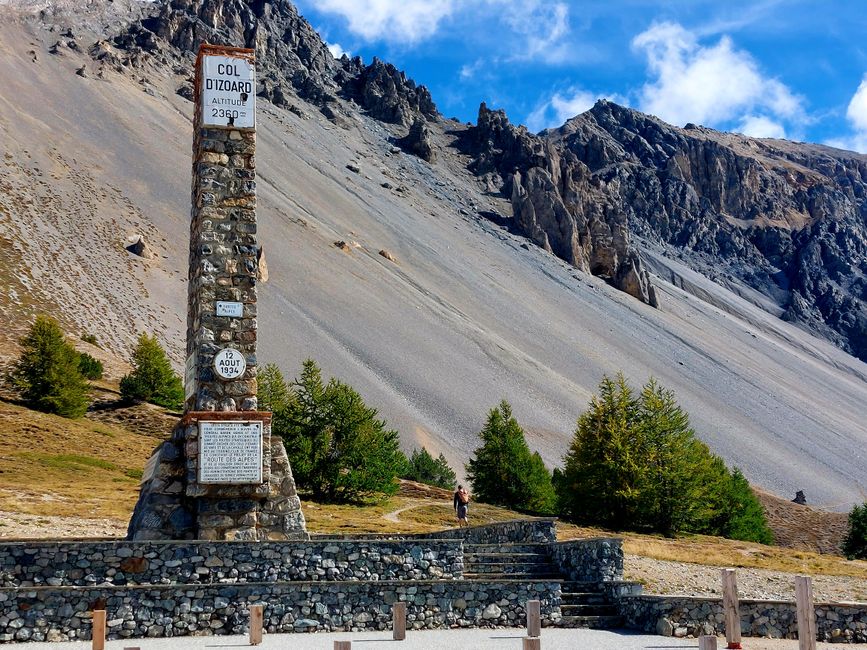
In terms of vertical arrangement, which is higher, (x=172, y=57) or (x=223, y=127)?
(x=172, y=57)

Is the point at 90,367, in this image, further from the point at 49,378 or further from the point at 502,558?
the point at 502,558

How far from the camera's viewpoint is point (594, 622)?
15938 mm

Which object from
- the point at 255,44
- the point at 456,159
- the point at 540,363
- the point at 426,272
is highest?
the point at 255,44

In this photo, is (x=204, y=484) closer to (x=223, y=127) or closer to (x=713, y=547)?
(x=223, y=127)

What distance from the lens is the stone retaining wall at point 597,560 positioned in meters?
17.0

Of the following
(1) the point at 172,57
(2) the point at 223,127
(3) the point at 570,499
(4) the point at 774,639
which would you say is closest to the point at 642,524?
(3) the point at 570,499

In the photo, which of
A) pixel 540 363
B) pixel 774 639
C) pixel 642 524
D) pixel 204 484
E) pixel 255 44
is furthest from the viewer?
pixel 255 44

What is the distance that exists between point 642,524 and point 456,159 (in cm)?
14448

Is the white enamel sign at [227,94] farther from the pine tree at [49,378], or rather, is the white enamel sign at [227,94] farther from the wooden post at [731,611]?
the pine tree at [49,378]

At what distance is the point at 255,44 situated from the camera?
6855 inches

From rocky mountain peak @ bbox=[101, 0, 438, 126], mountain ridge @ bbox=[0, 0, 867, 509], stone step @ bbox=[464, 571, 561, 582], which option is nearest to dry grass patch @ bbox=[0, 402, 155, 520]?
stone step @ bbox=[464, 571, 561, 582]

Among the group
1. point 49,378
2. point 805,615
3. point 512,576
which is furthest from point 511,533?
point 49,378

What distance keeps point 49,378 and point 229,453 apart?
103ft

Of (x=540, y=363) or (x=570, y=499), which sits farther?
(x=540, y=363)
